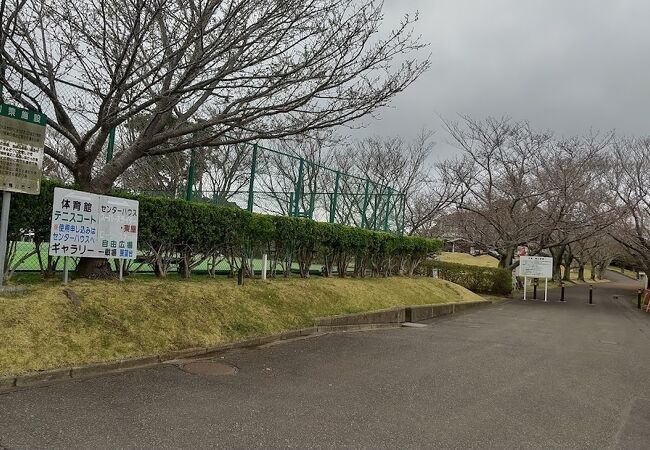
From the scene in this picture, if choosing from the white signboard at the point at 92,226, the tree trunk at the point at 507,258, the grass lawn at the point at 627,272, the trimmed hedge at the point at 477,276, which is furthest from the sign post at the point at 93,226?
the grass lawn at the point at 627,272

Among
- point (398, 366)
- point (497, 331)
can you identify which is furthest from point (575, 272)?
point (398, 366)

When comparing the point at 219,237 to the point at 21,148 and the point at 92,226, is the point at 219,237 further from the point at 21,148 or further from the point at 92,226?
the point at 21,148

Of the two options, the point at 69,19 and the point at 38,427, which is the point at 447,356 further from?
the point at 69,19

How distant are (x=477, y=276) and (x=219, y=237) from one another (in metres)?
18.1

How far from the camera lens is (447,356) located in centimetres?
780

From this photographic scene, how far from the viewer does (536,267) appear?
79.1ft

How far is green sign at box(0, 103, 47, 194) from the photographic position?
5.92 meters

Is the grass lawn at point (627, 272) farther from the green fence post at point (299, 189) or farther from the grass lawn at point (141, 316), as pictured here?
the grass lawn at point (141, 316)

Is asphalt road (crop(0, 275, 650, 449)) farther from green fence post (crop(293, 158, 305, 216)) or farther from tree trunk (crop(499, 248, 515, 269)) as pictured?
tree trunk (crop(499, 248, 515, 269))

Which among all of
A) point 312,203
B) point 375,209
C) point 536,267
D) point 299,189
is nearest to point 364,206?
point 375,209

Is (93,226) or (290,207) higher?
(290,207)

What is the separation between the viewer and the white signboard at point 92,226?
666cm

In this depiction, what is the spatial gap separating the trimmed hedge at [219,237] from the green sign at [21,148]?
448 mm

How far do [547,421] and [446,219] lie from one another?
82.3 ft
